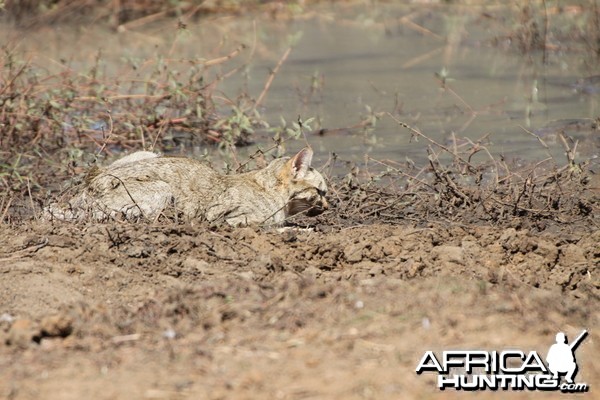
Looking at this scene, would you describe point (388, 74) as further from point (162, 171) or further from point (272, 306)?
point (272, 306)

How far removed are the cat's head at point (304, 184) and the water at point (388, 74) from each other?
130 centimetres

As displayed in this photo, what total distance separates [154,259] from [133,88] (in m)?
5.46

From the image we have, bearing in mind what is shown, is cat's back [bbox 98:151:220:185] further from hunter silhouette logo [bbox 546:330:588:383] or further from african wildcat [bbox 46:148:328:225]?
hunter silhouette logo [bbox 546:330:588:383]

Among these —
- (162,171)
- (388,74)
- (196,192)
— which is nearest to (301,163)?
(196,192)

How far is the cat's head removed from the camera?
8.63 meters

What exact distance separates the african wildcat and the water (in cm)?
148

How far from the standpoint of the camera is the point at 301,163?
8.67 meters

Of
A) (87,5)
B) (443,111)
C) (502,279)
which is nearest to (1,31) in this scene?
(87,5)

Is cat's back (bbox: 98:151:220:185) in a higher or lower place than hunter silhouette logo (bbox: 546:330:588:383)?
higher

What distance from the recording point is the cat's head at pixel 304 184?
8633mm

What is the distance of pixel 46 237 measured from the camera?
7227 mm
